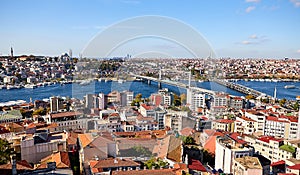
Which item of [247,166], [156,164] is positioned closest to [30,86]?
[156,164]

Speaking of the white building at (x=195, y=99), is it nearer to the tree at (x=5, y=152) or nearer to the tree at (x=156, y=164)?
the tree at (x=156, y=164)

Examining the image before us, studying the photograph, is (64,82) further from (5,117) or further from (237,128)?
(237,128)

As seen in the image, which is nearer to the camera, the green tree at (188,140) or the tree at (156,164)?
the tree at (156,164)

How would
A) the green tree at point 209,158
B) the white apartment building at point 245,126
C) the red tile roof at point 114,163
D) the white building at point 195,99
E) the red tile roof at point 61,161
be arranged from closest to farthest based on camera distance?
the red tile roof at point 61,161, the red tile roof at point 114,163, the green tree at point 209,158, the white apartment building at point 245,126, the white building at point 195,99

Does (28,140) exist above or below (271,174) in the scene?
above

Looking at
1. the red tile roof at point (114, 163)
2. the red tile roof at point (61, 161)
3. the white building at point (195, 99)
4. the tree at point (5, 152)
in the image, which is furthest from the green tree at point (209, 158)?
the white building at point (195, 99)

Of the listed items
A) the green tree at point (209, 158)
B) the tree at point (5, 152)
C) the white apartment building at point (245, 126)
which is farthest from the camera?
the white apartment building at point (245, 126)

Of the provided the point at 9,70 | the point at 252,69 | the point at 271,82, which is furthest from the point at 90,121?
the point at 252,69

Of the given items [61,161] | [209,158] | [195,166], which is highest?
[61,161]

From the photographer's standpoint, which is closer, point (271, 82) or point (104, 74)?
point (104, 74)

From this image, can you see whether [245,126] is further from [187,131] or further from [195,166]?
[195,166]

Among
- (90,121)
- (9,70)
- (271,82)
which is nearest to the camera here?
(90,121)
